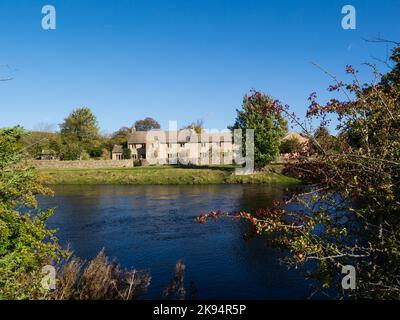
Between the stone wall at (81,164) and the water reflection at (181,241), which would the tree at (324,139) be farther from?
the stone wall at (81,164)

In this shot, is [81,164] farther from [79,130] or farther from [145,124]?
[145,124]

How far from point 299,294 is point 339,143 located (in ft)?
30.3

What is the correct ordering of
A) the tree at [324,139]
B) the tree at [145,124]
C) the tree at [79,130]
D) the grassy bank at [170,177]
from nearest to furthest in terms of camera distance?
the tree at [324,139]
the grassy bank at [170,177]
the tree at [79,130]
the tree at [145,124]

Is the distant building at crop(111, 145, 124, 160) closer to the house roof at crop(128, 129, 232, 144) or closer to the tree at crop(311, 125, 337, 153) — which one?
the house roof at crop(128, 129, 232, 144)

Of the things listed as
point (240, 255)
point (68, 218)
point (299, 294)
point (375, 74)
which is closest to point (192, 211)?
point (68, 218)

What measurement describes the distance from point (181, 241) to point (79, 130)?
90.8 meters

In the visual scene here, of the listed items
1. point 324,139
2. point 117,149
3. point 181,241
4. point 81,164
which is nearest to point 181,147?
point 117,149

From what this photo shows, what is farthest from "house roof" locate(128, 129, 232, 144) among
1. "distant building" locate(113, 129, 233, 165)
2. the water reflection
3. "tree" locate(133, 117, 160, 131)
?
the water reflection

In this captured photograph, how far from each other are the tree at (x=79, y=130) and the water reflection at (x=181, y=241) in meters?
47.2

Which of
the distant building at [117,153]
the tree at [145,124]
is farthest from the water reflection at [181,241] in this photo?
the tree at [145,124]

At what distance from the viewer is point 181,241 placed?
2536cm

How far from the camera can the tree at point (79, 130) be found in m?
90.9

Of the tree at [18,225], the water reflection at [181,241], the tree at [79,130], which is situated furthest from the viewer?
the tree at [79,130]

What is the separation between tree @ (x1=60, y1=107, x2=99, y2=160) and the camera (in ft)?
298
